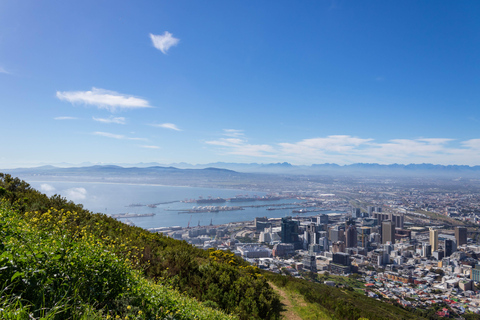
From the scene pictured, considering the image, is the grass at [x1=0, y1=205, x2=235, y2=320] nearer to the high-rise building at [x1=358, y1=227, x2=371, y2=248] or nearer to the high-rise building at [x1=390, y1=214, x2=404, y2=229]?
the high-rise building at [x1=358, y1=227, x2=371, y2=248]

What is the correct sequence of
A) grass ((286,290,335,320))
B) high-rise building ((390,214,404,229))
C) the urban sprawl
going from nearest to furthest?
grass ((286,290,335,320))
the urban sprawl
high-rise building ((390,214,404,229))

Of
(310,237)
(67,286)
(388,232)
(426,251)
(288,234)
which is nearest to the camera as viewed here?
(67,286)

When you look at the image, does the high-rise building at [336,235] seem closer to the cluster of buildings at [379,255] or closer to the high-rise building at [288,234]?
the cluster of buildings at [379,255]

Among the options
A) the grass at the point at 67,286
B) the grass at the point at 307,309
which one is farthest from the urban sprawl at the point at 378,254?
the grass at the point at 67,286

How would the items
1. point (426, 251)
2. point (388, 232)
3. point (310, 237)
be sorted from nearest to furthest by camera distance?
point (426, 251), point (310, 237), point (388, 232)

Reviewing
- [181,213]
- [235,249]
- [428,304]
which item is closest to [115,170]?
[181,213]

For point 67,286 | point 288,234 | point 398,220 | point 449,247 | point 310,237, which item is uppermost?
point 67,286

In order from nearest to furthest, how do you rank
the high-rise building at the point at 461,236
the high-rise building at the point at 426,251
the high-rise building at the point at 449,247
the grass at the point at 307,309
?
the grass at the point at 307,309 → the high-rise building at the point at 449,247 → the high-rise building at the point at 426,251 → the high-rise building at the point at 461,236

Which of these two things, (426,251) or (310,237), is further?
(310,237)

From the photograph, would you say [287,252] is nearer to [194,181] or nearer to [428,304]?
[428,304]

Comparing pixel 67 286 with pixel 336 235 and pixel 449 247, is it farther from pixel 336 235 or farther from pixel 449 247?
pixel 449 247

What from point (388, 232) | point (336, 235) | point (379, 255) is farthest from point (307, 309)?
point (388, 232)

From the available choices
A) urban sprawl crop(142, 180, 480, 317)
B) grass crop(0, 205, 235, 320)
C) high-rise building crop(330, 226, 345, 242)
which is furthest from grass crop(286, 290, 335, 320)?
high-rise building crop(330, 226, 345, 242)
